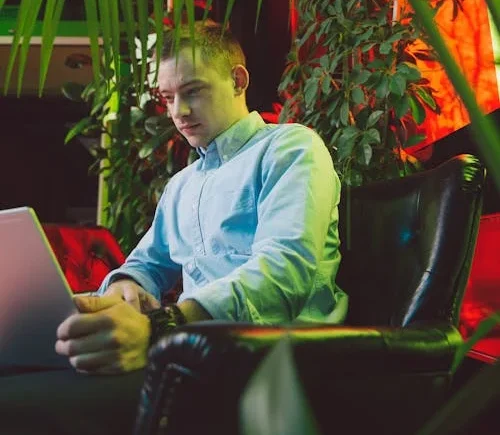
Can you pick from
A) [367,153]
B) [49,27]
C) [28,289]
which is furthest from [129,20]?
[367,153]

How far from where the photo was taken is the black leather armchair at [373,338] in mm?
803

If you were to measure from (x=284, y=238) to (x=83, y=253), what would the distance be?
1.42 metres

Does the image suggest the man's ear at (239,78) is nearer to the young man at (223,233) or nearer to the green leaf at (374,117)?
the young man at (223,233)

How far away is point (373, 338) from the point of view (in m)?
1.02

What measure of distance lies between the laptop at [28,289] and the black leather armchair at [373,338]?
0.27m

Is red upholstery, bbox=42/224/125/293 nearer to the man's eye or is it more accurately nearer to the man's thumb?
the man's eye

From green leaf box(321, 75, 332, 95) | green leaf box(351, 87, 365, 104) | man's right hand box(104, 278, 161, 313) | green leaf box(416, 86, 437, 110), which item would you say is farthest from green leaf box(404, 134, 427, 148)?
man's right hand box(104, 278, 161, 313)

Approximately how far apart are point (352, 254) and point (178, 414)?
92 centimetres

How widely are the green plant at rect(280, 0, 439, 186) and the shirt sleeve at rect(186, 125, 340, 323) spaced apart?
99cm

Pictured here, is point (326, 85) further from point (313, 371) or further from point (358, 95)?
point (313, 371)

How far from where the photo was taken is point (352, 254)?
1665 mm

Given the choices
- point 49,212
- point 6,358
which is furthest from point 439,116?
point 49,212

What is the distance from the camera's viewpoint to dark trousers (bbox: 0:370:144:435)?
1006 mm

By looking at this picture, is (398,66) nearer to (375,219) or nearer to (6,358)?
(375,219)
